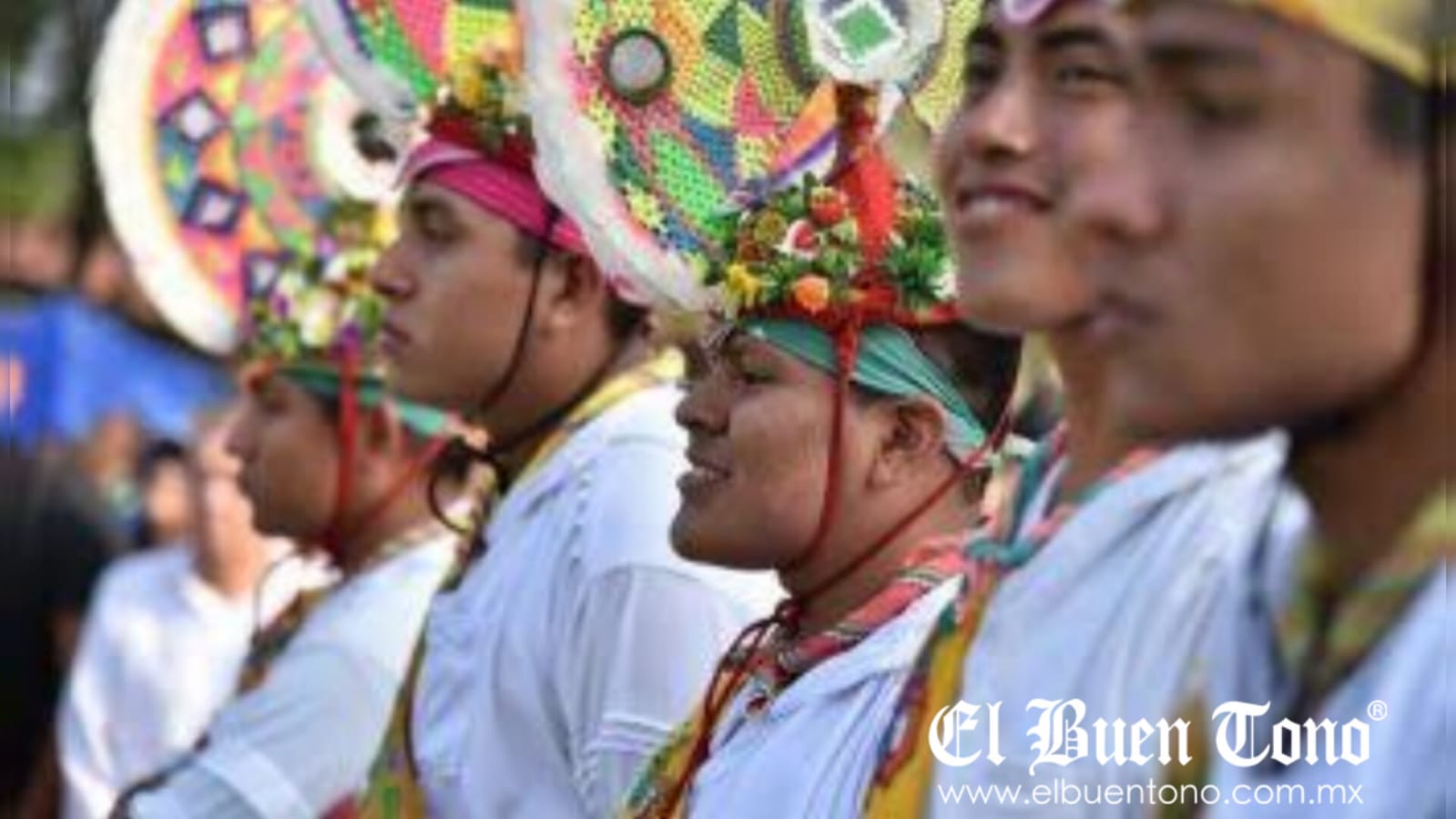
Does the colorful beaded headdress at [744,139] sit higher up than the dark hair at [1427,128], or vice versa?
the dark hair at [1427,128]

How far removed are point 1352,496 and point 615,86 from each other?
204 cm

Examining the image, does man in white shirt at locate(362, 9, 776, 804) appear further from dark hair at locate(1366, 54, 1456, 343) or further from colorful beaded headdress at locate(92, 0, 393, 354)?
dark hair at locate(1366, 54, 1456, 343)

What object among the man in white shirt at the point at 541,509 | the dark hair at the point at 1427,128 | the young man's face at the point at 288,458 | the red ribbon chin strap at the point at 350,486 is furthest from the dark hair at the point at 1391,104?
the young man's face at the point at 288,458

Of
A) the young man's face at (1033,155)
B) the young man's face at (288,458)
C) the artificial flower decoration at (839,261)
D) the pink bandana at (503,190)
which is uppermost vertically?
the young man's face at (1033,155)

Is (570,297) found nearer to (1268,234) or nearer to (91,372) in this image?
(1268,234)

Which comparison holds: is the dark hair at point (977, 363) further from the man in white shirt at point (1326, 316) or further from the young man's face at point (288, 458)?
the young man's face at point (288, 458)

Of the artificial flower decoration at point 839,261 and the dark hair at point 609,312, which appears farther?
the dark hair at point 609,312

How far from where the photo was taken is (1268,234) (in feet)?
7.75

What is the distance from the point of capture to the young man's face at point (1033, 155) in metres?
2.92

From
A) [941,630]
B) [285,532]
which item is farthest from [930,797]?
[285,532]

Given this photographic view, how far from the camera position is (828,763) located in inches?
143

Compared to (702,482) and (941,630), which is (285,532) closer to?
(702,482)

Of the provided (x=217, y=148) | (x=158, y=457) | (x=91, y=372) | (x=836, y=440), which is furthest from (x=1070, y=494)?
(x=91, y=372)

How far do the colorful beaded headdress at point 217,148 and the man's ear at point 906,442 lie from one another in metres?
2.05
